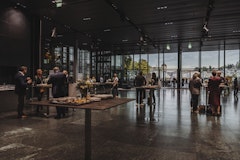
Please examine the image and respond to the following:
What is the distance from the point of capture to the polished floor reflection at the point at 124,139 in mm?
3037

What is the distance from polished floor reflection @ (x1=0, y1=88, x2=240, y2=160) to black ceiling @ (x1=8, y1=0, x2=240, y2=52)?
210 inches

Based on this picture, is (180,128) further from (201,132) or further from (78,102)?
(78,102)

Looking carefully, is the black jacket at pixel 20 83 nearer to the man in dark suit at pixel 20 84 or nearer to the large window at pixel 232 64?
the man in dark suit at pixel 20 84

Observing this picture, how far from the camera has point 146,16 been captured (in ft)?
32.6

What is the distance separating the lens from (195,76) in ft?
23.0

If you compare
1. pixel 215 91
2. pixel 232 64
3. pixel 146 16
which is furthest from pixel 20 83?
pixel 232 64

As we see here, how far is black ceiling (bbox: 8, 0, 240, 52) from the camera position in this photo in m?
8.14

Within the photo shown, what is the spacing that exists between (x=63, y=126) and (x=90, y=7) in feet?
19.8

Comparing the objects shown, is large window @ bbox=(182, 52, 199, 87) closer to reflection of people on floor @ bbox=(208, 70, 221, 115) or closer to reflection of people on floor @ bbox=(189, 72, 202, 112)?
reflection of people on floor @ bbox=(189, 72, 202, 112)

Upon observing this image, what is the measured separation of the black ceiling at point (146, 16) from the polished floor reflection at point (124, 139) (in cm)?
535

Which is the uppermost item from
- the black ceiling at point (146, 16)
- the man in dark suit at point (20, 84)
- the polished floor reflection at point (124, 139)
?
the black ceiling at point (146, 16)

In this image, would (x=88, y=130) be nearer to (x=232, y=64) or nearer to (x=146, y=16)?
(x=146, y=16)

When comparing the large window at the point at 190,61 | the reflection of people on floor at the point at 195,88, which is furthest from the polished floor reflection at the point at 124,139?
the large window at the point at 190,61

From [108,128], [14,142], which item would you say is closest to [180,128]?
[108,128]
